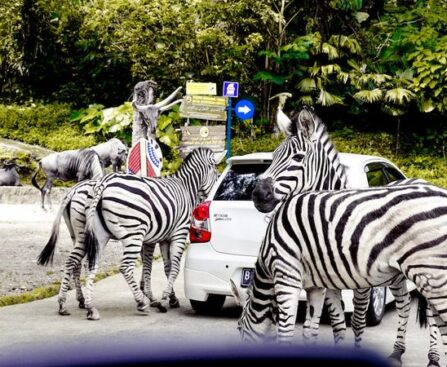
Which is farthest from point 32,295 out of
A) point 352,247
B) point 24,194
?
point 24,194

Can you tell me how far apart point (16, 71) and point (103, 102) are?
3.62m

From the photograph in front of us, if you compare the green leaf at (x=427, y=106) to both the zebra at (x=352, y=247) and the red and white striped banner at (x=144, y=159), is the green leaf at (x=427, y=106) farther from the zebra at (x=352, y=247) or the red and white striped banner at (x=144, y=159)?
the zebra at (x=352, y=247)

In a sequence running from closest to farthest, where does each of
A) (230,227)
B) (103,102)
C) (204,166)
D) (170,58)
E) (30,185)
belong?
(230,227) < (204,166) < (30,185) < (170,58) < (103,102)

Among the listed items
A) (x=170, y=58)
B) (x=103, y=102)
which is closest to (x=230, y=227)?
(x=170, y=58)

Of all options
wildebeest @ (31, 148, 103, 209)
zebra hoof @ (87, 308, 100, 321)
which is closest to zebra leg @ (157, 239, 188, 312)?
zebra hoof @ (87, 308, 100, 321)

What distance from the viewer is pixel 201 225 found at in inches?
356

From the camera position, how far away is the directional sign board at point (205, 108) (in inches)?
755

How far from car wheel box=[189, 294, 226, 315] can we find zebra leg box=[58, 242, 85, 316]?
53.0 inches

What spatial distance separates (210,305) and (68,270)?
5.27 feet

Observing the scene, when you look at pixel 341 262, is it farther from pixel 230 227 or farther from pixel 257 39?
pixel 257 39

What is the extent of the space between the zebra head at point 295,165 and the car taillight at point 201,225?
80.7 inches

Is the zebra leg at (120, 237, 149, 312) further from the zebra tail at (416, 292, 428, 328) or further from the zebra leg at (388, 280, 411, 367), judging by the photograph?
the zebra tail at (416, 292, 428, 328)

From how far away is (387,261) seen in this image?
20.1ft

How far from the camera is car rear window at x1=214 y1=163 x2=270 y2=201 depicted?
8.93 meters
